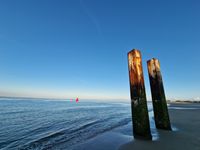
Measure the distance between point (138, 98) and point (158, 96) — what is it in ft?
6.72

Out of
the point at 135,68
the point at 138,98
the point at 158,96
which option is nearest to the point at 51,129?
the point at 138,98

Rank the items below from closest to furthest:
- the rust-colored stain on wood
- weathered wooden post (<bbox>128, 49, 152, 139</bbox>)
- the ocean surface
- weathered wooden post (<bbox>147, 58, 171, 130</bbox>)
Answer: weathered wooden post (<bbox>128, 49, 152, 139</bbox>), the rust-colored stain on wood, the ocean surface, weathered wooden post (<bbox>147, 58, 171, 130</bbox>)

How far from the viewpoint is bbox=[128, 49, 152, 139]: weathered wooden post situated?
477cm

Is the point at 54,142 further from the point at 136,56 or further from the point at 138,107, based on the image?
the point at 136,56

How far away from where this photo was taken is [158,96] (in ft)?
20.8

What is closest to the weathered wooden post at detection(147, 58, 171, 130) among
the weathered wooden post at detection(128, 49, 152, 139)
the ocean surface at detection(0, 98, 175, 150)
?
the ocean surface at detection(0, 98, 175, 150)

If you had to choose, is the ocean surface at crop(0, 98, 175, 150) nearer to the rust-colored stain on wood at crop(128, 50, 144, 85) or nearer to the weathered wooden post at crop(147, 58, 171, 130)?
the weathered wooden post at crop(147, 58, 171, 130)

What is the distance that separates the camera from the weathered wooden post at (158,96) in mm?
6160

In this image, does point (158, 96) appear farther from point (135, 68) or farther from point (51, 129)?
point (51, 129)

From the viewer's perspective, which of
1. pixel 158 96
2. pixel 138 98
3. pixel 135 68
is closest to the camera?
pixel 138 98

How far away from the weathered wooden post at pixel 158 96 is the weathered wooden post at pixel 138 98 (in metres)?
1.78

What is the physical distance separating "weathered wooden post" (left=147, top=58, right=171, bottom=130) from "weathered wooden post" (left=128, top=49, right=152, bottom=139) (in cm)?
178

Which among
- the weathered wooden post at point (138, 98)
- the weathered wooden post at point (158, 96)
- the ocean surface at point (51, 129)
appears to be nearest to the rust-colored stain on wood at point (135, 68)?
the weathered wooden post at point (138, 98)

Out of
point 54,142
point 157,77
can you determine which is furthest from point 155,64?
point 54,142
